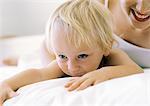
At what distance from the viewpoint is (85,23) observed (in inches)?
35.6

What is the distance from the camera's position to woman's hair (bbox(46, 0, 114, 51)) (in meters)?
0.88

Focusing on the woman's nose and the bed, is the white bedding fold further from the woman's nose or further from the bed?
the woman's nose

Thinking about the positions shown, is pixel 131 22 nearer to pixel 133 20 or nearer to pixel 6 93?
pixel 133 20

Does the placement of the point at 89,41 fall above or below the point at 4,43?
above

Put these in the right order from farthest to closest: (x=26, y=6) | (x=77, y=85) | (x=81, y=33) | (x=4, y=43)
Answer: (x=26, y=6) < (x=4, y=43) < (x=81, y=33) < (x=77, y=85)

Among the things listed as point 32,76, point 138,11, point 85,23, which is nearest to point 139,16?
point 138,11

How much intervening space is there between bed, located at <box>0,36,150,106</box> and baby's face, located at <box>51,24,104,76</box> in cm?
13

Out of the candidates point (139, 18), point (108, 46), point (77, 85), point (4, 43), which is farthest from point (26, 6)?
point (77, 85)

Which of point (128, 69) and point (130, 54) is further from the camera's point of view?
point (130, 54)

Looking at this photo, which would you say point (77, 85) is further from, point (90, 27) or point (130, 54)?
point (130, 54)

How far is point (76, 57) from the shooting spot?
2.97 ft

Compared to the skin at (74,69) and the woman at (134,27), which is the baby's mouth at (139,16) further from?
the skin at (74,69)

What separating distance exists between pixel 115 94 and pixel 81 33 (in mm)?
235

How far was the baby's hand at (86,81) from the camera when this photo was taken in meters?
0.76
